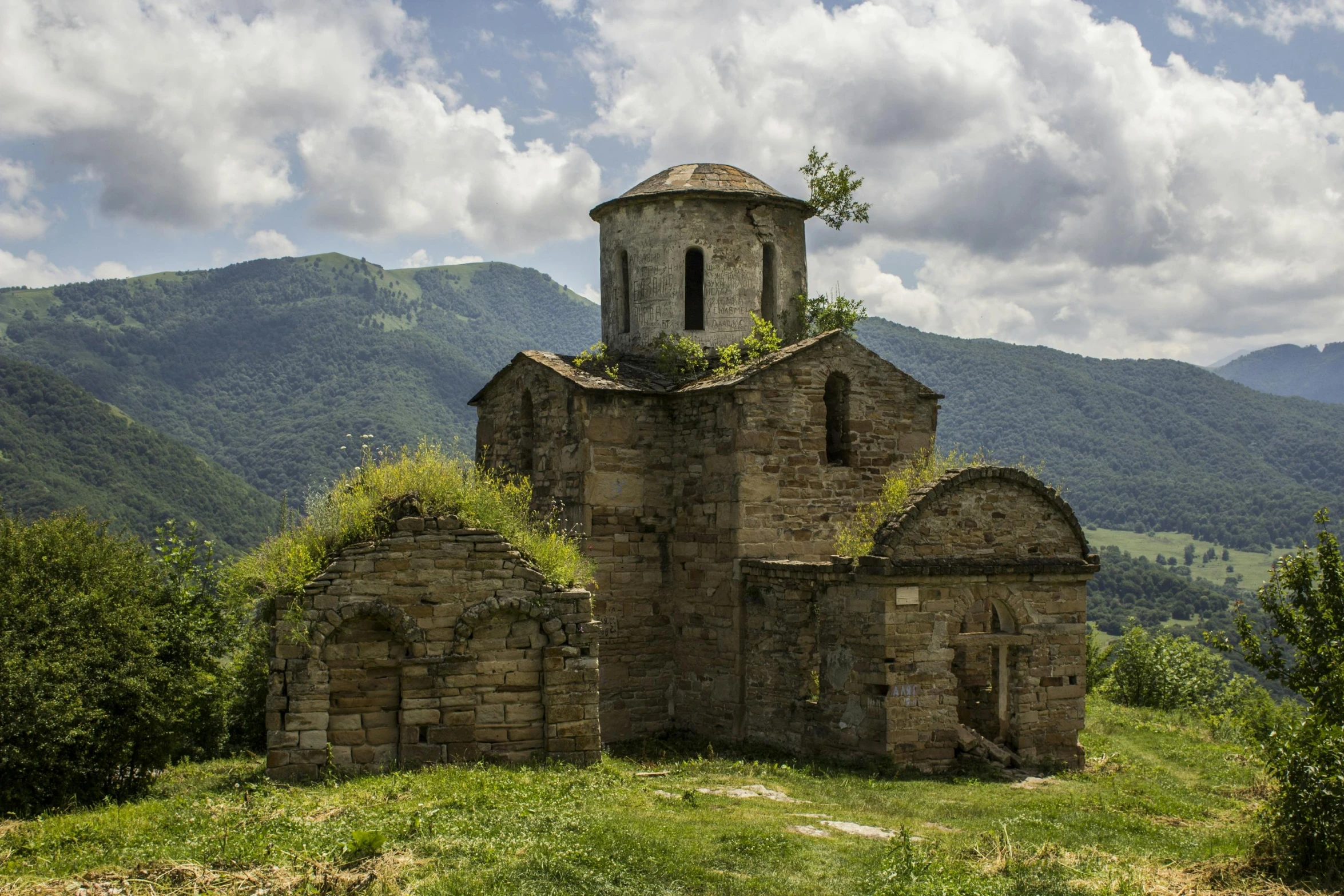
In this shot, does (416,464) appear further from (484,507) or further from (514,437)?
(514,437)

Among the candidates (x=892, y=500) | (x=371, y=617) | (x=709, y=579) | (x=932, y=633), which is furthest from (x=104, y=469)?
(x=932, y=633)

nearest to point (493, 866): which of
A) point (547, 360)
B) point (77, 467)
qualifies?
point (547, 360)

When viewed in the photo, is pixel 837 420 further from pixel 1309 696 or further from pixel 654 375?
pixel 1309 696

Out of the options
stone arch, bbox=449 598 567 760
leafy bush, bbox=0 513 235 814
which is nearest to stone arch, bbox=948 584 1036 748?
stone arch, bbox=449 598 567 760

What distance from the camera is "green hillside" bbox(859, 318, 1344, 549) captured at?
96.5 metres

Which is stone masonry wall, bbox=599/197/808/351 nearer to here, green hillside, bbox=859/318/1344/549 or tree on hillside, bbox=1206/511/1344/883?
tree on hillside, bbox=1206/511/1344/883

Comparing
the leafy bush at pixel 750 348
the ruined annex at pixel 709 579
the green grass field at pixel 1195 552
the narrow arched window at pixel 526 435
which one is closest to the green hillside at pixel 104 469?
the narrow arched window at pixel 526 435

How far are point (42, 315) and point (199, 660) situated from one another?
128m

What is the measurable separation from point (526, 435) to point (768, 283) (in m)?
4.63

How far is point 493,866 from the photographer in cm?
817

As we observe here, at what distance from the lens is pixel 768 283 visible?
18031 millimetres

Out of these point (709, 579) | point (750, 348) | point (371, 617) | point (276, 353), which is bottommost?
point (371, 617)

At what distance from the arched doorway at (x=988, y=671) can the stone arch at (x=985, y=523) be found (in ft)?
2.41

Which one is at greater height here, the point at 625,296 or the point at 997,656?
the point at 625,296
